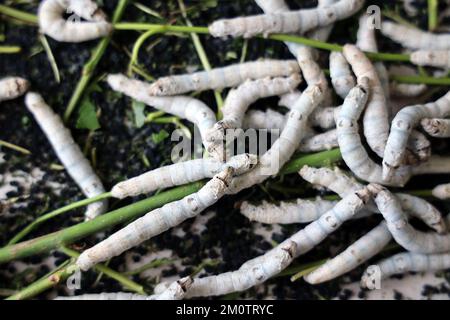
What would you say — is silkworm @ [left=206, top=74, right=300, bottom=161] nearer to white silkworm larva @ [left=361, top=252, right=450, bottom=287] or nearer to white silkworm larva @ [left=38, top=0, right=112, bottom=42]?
white silkworm larva @ [left=38, top=0, right=112, bottom=42]

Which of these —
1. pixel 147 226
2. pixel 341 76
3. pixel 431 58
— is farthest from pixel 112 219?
pixel 431 58

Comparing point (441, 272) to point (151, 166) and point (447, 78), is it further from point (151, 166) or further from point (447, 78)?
point (151, 166)

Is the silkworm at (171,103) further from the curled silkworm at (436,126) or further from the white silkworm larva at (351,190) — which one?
the curled silkworm at (436,126)

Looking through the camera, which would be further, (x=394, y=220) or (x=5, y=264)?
(x=5, y=264)

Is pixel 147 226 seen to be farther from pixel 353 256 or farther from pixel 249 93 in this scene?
pixel 353 256

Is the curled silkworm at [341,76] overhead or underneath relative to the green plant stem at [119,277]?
overhead

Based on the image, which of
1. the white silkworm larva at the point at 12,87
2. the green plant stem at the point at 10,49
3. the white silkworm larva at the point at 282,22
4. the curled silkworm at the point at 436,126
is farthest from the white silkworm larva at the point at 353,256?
the green plant stem at the point at 10,49

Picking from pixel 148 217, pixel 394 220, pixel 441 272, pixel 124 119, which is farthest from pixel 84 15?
pixel 441 272
